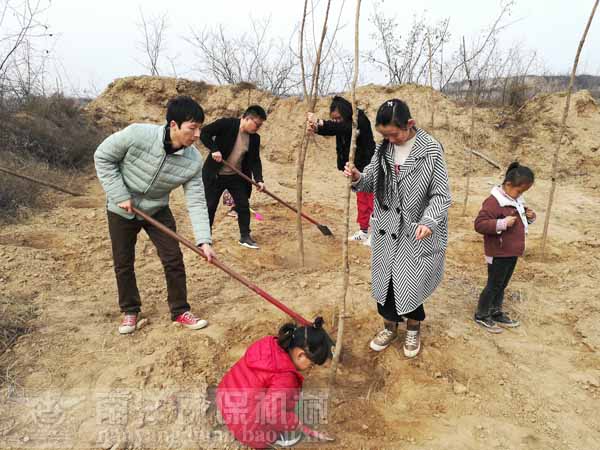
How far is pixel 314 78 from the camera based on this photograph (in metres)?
2.95

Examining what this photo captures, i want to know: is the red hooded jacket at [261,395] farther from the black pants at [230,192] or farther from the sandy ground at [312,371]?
the black pants at [230,192]

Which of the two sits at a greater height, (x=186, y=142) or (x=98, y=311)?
(x=186, y=142)

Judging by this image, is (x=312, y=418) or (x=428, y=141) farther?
(x=312, y=418)

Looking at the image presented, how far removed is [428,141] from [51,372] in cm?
232

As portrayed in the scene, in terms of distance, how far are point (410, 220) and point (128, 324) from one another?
187 cm

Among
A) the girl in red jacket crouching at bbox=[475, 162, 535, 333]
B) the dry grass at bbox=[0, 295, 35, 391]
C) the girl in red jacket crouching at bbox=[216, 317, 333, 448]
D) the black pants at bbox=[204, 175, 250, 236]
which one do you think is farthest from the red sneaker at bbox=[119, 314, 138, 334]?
the girl in red jacket crouching at bbox=[475, 162, 535, 333]

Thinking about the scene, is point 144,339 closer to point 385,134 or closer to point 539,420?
point 385,134

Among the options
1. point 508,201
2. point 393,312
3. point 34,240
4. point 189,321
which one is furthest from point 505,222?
point 34,240

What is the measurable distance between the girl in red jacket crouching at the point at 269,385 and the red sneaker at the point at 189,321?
2.71ft

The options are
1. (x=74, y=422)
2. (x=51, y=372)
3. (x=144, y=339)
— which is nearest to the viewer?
(x=74, y=422)

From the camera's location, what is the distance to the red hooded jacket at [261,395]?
65.6 inches

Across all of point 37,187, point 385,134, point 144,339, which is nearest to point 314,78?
point 385,134

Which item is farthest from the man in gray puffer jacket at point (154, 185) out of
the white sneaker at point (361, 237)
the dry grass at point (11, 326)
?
the white sneaker at point (361, 237)

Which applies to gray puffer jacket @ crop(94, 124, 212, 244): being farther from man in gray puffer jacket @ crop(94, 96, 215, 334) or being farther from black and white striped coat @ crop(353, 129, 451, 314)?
black and white striped coat @ crop(353, 129, 451, 314)
